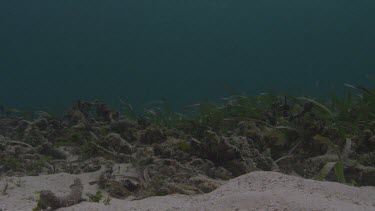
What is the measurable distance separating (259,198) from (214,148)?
1.70m

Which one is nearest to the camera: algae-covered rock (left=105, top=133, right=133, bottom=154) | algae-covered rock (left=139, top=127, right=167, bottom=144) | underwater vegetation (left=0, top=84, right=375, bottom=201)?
underwater vegetation (left=0, top=84, right=375, bottom=201)

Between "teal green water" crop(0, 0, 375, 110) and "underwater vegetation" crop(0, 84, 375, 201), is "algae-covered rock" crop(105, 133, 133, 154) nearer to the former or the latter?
"underwater vegetation" crop(0, 84, 375, 201)

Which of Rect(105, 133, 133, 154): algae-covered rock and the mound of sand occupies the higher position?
the mound of sand

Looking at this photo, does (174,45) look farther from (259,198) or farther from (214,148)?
(259,198)

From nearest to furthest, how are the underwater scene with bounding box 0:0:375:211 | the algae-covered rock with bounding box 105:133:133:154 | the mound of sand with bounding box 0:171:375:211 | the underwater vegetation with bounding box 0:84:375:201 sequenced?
the mound of sand with bounding box 0:171:375:211, the underwater scene with bounding box 0:0:375:211, the underwater vegetation with bounding box 0:84:375:201, the algae-covered rock with bounding box 105:133:133:154

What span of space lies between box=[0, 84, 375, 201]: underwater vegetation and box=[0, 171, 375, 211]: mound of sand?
0.27 m

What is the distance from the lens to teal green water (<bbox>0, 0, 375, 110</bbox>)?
275ft

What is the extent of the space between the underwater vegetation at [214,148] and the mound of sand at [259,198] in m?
0.27

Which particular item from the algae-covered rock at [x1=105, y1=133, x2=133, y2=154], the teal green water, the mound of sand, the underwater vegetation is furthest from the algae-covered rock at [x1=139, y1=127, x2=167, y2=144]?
the teal green water

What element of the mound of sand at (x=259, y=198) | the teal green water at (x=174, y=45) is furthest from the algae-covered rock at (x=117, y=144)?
the teal green water at (x=174, y=45)

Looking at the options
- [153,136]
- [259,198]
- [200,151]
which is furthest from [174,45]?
[259,198]

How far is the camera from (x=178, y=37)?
98062 mm

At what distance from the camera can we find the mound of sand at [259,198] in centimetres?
242

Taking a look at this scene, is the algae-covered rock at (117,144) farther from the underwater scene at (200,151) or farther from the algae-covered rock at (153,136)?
the algae-covered rock at (153,136)
